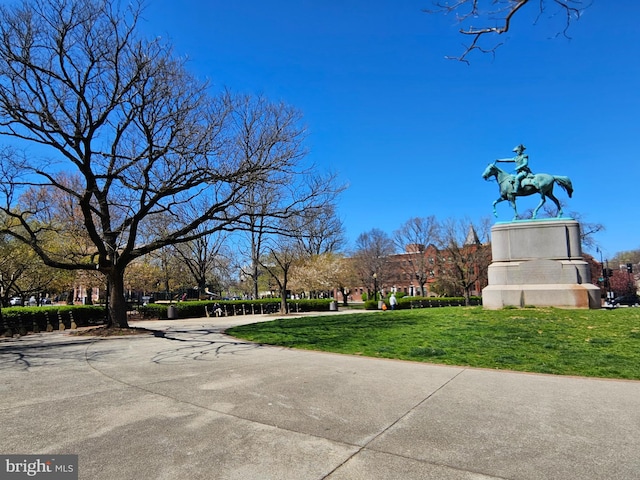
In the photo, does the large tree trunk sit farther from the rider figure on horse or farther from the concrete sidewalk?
the rider figure on horse

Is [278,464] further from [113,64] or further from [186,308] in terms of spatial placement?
[186,308]

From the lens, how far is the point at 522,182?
22.2m

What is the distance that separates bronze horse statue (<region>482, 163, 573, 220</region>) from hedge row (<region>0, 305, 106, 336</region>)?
23976 millimetres

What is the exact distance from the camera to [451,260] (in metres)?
56.8

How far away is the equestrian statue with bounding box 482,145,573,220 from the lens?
853 inches

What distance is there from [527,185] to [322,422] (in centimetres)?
2097

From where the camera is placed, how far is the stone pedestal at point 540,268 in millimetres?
18859

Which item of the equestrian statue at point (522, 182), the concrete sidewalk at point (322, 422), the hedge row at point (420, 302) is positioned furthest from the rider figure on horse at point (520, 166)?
the hedge row at point (420, 302)

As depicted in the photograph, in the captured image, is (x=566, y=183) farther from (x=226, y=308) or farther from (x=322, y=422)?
(x=226, y=308)

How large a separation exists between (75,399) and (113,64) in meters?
13.4

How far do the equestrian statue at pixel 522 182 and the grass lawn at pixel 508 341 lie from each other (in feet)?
23.7

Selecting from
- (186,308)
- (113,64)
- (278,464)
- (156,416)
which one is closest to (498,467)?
(278,464)

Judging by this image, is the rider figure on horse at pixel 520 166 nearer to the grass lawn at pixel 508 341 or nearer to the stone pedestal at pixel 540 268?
the stone pedestal at pixel 540 268

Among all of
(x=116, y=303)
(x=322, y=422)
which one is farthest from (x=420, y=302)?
(x=322, y=422)
